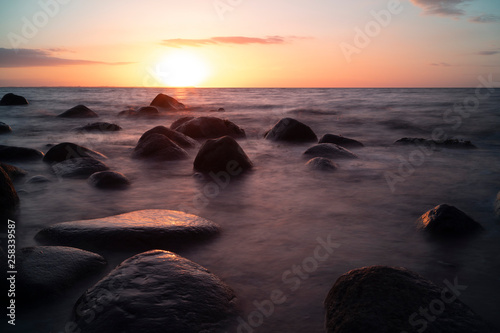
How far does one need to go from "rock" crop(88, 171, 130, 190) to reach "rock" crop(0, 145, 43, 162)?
253 centimetres

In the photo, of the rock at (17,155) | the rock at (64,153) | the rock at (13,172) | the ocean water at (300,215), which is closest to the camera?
the ocean water at (300,215)

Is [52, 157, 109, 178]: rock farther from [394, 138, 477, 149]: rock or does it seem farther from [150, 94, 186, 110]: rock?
[150, 94, 186, 110]: rock

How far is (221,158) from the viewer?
6398mm

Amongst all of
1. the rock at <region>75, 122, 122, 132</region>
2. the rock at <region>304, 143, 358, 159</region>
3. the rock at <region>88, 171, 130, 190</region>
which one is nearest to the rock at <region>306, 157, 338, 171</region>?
the rock at <region>304, 143, 358, 159</region>

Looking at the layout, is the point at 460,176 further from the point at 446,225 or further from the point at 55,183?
the point at 55,183

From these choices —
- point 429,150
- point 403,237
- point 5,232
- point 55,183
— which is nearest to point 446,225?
point 403,237

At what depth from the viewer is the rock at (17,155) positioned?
709 centimetres

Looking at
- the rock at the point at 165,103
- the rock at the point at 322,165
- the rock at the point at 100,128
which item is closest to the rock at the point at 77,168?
the rock at the point at 322,165

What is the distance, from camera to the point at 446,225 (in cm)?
359

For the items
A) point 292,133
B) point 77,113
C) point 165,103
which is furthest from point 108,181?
point 165,103

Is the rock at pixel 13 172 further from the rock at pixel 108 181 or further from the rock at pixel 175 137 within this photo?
the rock at pixel 175 137

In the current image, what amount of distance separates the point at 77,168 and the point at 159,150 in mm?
1930

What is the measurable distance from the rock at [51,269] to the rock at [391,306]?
175 cm

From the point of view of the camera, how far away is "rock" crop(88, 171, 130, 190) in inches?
211
